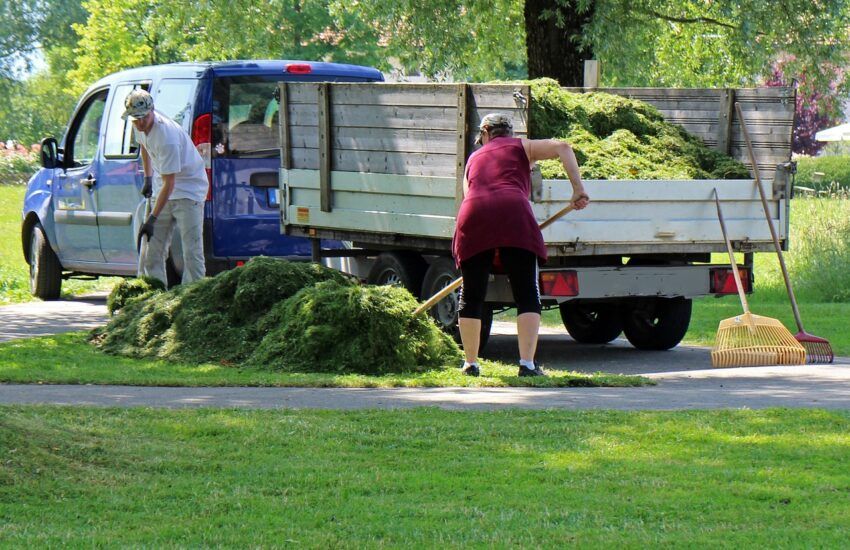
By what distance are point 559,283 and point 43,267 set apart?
733 centimetres

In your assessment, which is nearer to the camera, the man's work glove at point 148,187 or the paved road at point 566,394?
the paved road at point 566,394

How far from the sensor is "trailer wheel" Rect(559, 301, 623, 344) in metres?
12.3

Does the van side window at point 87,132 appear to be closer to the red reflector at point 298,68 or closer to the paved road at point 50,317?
the paved road at point 50,317

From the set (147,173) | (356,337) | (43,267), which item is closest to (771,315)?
(356,337)

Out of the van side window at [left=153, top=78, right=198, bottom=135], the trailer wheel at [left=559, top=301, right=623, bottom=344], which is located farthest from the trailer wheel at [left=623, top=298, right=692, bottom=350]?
the van side window at [left=153, top=78, right=198, bottom=135]

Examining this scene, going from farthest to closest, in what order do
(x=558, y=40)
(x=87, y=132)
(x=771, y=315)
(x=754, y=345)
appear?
1. (x=558, y=40)
2. (x=87, y=132)
3. (x=771, y=315)
4. (x=754, y=345)

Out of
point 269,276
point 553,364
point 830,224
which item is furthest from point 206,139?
point 830,224

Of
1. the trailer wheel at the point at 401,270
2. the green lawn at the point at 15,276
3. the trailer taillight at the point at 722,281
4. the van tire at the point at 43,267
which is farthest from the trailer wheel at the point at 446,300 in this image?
the green lawn at the point at 15,276

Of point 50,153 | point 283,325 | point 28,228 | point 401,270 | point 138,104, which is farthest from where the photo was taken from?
point 28,228

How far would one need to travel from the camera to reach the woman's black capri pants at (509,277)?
31.3 feet

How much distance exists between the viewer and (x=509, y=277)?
9656 millimetres

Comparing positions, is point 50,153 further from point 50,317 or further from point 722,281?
Result: point 722,281

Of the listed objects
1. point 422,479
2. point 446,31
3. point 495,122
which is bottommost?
point 422,479

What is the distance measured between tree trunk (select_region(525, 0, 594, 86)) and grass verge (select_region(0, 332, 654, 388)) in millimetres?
7211
